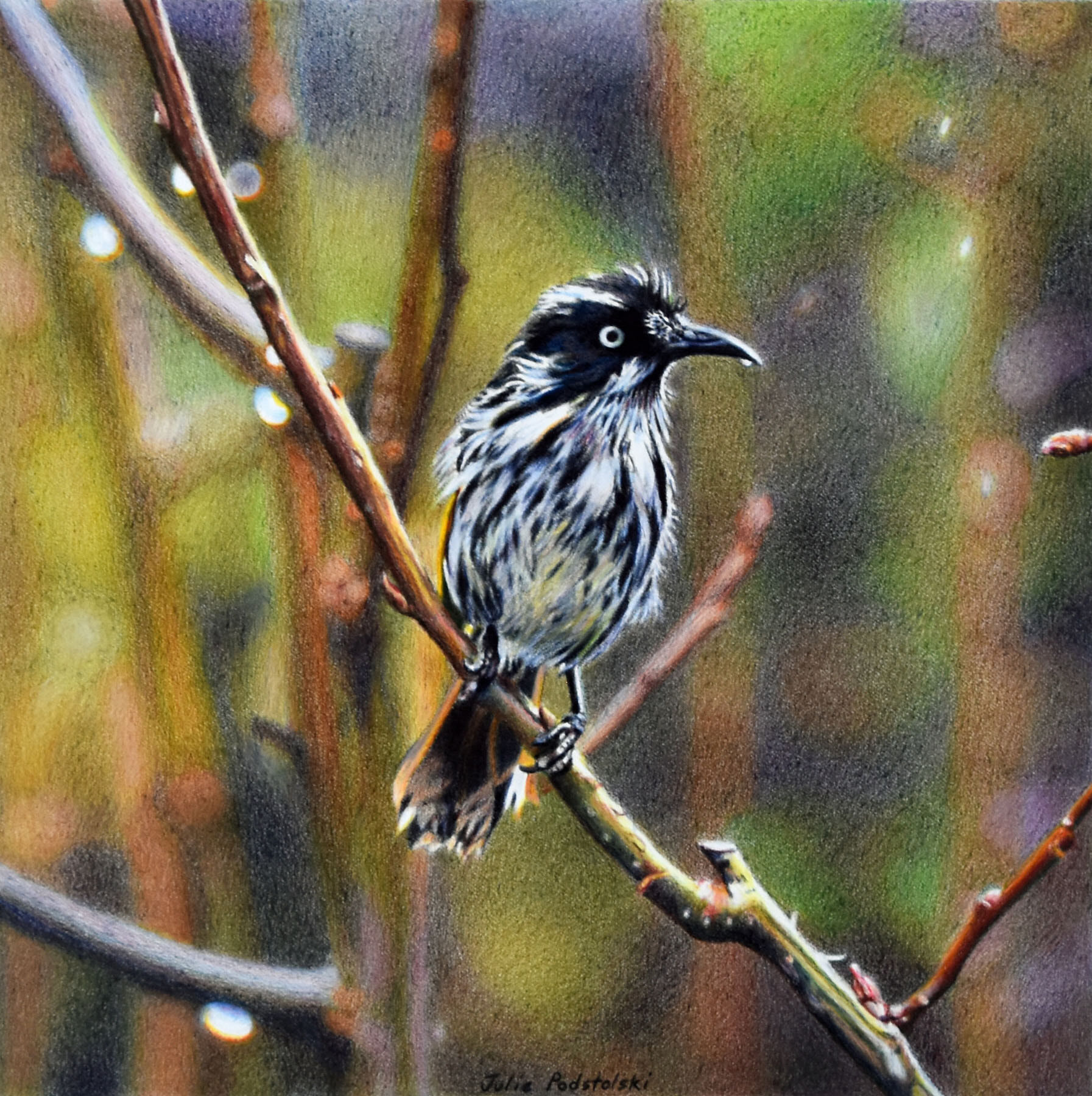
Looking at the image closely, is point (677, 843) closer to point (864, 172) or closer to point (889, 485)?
point (889, 485)

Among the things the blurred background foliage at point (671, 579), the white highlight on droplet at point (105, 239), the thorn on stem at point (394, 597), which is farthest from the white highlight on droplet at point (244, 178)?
the thorn on stem at point (394, 597)

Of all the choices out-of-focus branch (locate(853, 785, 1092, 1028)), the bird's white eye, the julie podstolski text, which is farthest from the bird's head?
the julie podstolski text

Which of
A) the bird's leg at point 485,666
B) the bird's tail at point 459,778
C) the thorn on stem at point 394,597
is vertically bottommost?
the bird's tail at point 459,778

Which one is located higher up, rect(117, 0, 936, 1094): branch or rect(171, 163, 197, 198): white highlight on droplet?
rect(171, 163, 197, 198): white highlight on droplet

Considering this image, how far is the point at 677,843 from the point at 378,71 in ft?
3.05

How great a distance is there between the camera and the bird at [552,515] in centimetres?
111

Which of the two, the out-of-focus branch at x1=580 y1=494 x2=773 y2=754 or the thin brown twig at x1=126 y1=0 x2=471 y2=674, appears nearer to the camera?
the thin brown twig at x1=126 y1=0 x2=471 y2=674

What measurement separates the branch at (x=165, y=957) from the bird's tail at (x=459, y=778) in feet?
0.66

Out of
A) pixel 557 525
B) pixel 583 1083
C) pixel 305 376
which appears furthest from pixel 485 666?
pixel 583 1083

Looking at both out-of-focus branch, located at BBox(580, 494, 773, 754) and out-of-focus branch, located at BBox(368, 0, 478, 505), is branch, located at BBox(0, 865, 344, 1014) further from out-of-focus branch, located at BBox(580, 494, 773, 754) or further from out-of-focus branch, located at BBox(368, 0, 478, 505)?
out-of-focus branch, located at BBox(368, 0, 478, 505)

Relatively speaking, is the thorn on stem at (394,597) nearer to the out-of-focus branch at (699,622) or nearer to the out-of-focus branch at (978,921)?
the out-of-focus branch at (699,622)

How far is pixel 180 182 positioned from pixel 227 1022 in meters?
0.96

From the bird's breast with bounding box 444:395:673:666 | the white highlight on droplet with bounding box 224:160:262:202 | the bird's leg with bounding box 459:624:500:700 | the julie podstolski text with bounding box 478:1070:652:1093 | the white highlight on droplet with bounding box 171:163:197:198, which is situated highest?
the white highlight on droplet with bounding box 224:160:262:202

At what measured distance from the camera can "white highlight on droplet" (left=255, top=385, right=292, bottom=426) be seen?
3.76ft
